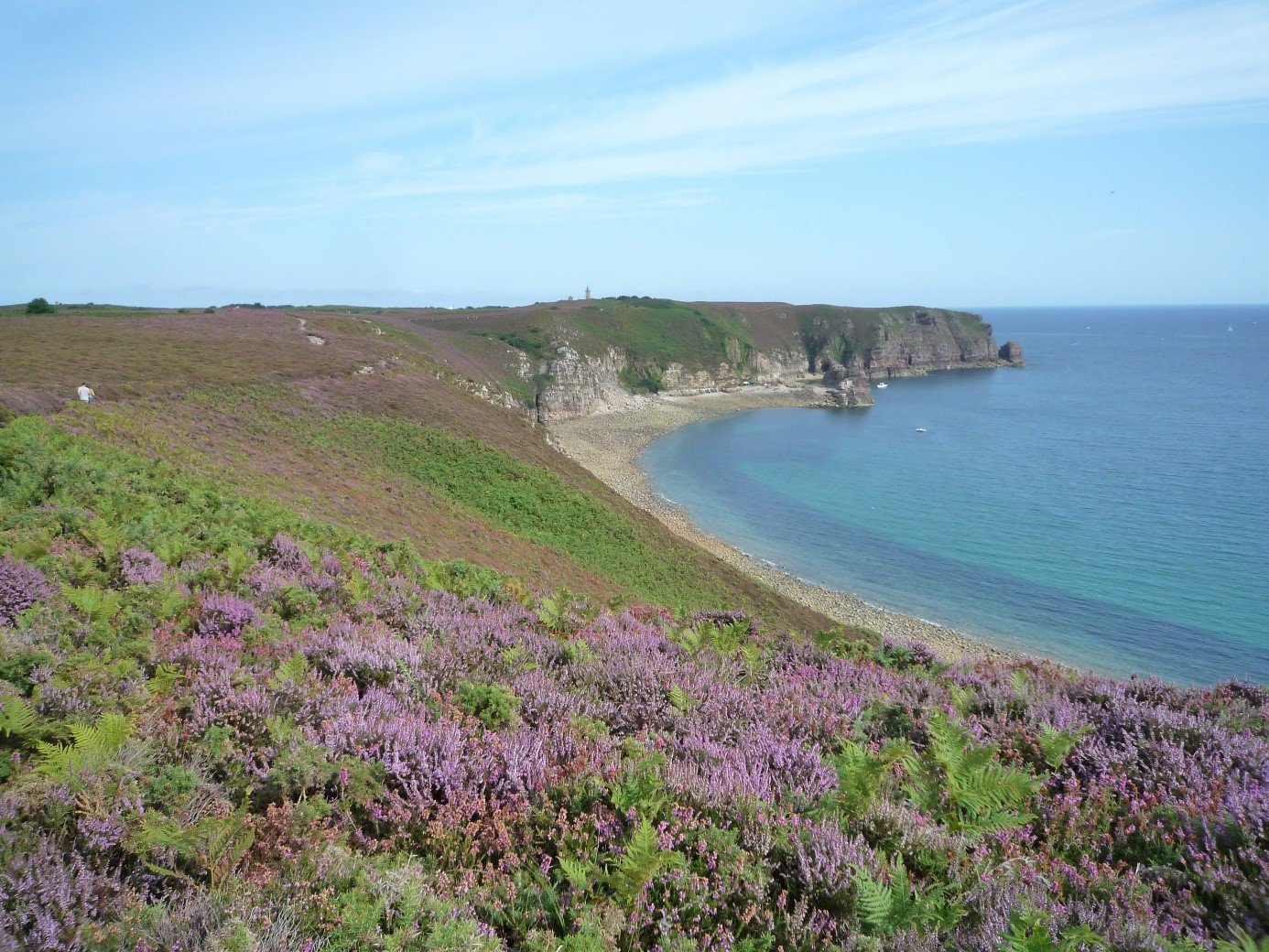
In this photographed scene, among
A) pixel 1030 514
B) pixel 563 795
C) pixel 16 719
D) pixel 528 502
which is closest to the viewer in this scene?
pixel 16 719

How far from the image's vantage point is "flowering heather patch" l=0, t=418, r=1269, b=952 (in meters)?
3.26

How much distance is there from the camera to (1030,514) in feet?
176

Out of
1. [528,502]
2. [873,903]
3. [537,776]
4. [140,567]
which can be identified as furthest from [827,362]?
[873,903]

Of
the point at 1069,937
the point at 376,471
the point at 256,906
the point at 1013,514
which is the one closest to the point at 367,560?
the point at 256,906

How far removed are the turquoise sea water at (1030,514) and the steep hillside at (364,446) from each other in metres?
16.2

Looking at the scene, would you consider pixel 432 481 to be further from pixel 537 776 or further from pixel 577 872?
pixel 577 872

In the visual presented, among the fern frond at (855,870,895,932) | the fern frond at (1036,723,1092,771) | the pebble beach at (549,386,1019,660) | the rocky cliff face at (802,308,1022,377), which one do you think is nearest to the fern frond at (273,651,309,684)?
the fern frond at (855,870,895,932)

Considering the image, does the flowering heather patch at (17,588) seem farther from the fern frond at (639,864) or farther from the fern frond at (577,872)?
the fern frond at (639,864)

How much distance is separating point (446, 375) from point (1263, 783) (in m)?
53.2

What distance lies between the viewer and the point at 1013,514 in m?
53.3

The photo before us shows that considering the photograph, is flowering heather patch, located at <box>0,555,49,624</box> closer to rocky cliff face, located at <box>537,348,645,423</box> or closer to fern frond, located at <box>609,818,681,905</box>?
fern frond, located at <box>609,818,681,905</box>

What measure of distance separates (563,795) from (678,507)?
166 ft

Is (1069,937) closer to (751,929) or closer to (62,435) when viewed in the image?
(751,929)

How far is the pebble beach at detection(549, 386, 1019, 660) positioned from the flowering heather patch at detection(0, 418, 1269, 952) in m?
9.98
